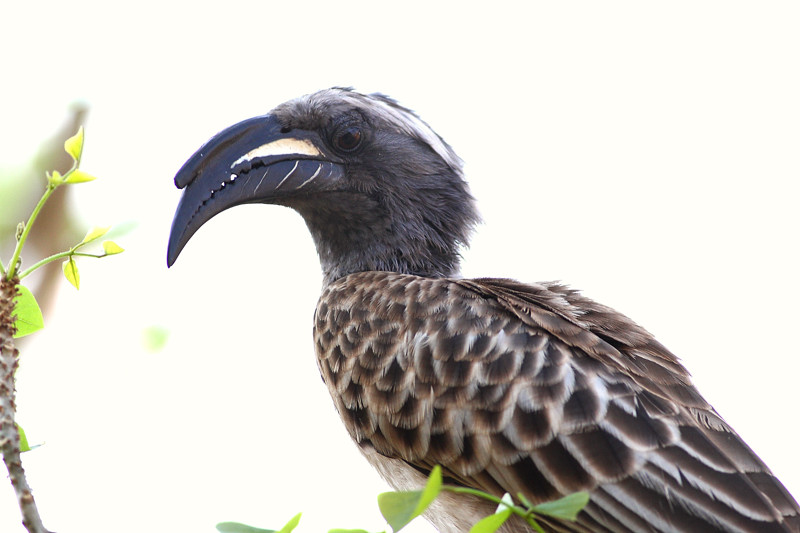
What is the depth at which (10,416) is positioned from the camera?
173cm

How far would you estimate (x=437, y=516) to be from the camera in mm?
3615

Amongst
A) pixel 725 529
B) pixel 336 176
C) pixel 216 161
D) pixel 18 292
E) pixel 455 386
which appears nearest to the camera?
pixel 18 292

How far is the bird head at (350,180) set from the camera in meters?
4.31

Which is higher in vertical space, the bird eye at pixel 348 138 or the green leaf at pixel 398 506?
the bird eye at pixel 348 138

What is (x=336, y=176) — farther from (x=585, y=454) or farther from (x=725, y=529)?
(x=725, y=529)

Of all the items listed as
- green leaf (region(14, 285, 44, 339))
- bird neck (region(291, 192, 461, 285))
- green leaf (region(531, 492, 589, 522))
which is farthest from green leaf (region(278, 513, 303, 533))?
bird neck (region(291, 192, 461, 285))

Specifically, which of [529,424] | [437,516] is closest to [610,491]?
[529,424]

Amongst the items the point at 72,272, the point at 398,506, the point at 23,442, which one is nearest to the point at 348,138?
the point at 72,272

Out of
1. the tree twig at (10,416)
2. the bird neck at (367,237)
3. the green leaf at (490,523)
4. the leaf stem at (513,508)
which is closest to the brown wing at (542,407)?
the bird neck at (367,237)

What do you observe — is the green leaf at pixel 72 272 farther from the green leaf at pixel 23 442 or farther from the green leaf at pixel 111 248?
the green leaf at pixel 23 442

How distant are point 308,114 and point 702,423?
2657 millimetres

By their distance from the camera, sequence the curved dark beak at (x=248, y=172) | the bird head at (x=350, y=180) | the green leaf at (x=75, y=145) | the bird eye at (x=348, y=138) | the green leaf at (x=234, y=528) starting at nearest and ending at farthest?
the green leaf at (x=234, y=528) → the green leaf at (x=75, y=145) → the curved dark beak at (x=248, y=172) → the bird head at (x=350, y=180) → the bird eye at (x=348, y=138)

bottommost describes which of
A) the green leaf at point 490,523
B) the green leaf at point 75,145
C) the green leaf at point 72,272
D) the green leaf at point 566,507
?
the green leaf at point 490,523

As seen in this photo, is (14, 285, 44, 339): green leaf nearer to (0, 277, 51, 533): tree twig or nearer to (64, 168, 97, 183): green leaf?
(0, 277, 51, 533): tree twig
